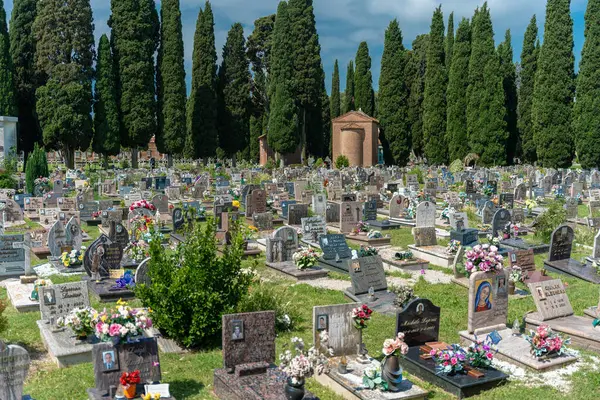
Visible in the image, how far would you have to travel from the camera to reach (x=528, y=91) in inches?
2078

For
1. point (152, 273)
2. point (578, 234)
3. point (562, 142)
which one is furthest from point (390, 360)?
point (562, 142)

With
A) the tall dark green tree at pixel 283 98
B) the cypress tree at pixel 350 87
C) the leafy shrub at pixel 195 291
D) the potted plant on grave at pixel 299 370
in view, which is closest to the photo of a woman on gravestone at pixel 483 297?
the leafy shrub at pixel 195 291

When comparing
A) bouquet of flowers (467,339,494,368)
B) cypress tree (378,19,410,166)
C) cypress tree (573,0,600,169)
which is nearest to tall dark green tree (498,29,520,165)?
cypress tree (378,19,410,166)

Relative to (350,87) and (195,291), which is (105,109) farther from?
(195,291)

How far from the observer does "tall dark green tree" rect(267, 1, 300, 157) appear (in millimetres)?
50344

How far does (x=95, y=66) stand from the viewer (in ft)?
155

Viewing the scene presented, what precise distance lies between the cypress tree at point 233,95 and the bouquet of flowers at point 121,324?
49424 mm

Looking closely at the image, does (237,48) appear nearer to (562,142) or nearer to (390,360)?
(562,142)

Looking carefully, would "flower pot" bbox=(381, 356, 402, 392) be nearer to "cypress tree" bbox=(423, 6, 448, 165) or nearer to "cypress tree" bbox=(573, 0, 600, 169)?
"cypress tree" bbox=(573, 0, 600, 169)

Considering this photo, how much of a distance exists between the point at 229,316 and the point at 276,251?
275 inches

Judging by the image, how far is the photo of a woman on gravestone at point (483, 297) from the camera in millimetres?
9430

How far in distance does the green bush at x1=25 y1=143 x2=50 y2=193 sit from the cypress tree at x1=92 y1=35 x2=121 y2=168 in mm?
15937

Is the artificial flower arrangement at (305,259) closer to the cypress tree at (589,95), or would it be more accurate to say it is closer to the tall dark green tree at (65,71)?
the cypress tree at (589,95)

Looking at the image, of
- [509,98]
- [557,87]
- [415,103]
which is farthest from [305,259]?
[415,103]
